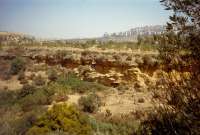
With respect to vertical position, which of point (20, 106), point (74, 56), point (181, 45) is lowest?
point (20, 106)

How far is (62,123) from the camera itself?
10.8 m

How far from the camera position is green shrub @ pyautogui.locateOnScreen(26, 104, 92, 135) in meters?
10.4

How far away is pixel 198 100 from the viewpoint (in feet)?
19.6

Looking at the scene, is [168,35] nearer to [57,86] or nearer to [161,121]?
[161,121]

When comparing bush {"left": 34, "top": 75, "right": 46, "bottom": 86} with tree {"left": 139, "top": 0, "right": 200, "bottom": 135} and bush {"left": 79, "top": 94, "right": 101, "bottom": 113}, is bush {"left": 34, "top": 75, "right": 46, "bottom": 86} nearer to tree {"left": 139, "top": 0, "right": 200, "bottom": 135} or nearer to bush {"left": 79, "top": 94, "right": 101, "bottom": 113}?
bush {"left": 79, "top": 94, "right": 101, "bottom": 113}

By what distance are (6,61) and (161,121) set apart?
29820mm

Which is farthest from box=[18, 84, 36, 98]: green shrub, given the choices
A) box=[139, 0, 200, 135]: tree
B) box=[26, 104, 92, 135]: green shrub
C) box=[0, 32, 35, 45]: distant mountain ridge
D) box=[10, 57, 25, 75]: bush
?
box=[0, 32, 35, 45]: distant mountain ridge

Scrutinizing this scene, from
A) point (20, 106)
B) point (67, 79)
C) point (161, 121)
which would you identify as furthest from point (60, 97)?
point (161, 121)

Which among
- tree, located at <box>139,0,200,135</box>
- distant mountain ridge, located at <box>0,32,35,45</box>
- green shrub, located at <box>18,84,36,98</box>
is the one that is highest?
tree, located at <box>139,0,200,135</box>

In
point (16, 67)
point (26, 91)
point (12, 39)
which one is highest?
point (12, 39)

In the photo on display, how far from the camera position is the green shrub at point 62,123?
1045 centimetres

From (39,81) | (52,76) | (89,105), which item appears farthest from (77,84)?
(89,105)

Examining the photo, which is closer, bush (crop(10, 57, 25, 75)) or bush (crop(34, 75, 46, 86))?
bush (crop(34, 75, 46, 86))

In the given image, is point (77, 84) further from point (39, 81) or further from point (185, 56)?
point (185, 56)
